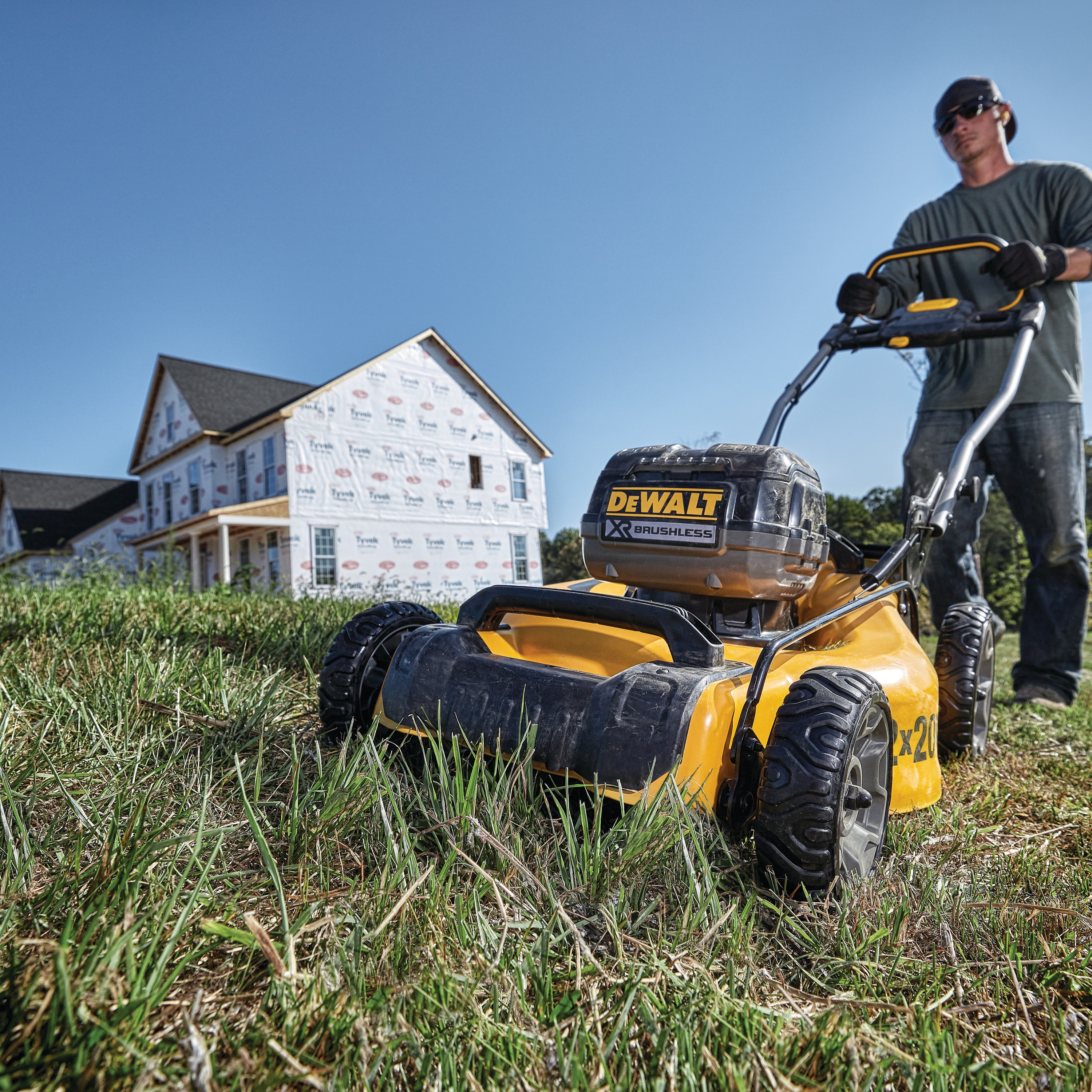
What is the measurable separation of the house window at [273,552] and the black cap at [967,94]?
56.9 ft

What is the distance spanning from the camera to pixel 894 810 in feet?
6.18

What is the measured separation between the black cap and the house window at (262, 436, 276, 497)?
57.9 ft

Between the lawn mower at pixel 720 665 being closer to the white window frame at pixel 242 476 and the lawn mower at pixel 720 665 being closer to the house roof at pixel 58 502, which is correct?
the white window frame at pixel 242 476

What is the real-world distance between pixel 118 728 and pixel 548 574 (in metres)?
32.0

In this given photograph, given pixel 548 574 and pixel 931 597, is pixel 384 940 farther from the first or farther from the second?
pixel 548 574

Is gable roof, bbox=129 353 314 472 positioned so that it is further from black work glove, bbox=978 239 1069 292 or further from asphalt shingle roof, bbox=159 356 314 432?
black work glove, bbox=978 239 1069 292

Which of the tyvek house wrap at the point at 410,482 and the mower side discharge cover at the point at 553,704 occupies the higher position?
the tyvek house wrap at the point at 410,482

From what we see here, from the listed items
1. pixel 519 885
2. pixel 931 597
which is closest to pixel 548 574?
pixel 931 597

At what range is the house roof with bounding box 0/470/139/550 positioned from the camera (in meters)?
25.5

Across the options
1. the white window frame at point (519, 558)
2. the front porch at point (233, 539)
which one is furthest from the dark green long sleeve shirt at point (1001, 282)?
the white window frame at point (519, 558)

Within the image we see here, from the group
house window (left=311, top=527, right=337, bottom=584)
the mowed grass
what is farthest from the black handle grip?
house window (left=311, top=527, right=337, bottom=584)

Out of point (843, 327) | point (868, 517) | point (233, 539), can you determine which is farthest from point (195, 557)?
point (843, 327)

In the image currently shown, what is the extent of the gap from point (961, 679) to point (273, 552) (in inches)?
729

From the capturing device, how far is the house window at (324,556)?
1888 centimetres
